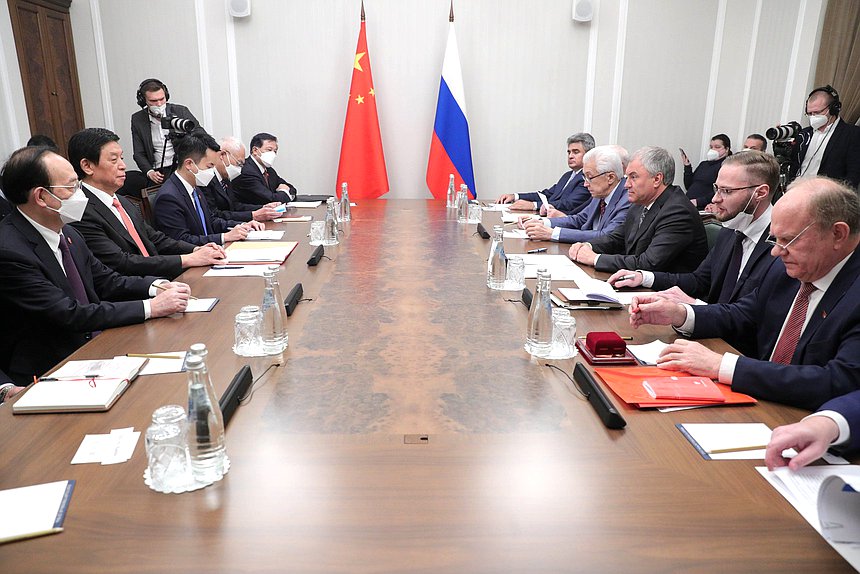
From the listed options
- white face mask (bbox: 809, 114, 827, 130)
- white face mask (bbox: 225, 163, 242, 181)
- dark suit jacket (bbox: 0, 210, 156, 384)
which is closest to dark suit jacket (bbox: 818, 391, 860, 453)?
dark suit jacket (bbox: 0, 210, 156, 384)

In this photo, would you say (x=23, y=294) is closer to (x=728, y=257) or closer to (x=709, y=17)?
(x=728, y=257)

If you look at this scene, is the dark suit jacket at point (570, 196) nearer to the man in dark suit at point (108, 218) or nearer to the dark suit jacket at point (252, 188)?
the dark suit jacket at point (252, 188)

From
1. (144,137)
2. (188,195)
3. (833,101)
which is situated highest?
(833,101)

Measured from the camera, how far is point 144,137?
17.5 feet

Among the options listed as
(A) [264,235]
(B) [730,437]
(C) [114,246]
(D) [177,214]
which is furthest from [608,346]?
(D) [177,214]

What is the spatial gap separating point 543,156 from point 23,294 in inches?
220

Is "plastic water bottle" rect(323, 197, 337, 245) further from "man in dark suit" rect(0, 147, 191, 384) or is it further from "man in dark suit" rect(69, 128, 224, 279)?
"man in dark suit" rect(0, 147, 191, 384)

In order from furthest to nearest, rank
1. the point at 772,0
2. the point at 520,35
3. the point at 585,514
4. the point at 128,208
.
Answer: the point at 520,35 < the point at 772,0 < the point at 128,208 < the point at 585,514

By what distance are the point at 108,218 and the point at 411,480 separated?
7.68 feet

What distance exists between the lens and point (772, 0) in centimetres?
605

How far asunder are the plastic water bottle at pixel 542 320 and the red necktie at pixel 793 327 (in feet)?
2.25

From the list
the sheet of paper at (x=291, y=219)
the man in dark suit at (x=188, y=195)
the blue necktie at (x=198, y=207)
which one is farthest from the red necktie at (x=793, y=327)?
the blue necktie at (x=198, y=207)

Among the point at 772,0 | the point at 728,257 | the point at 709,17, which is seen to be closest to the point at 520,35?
the point at 709,17

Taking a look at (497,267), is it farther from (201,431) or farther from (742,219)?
(201,431)
